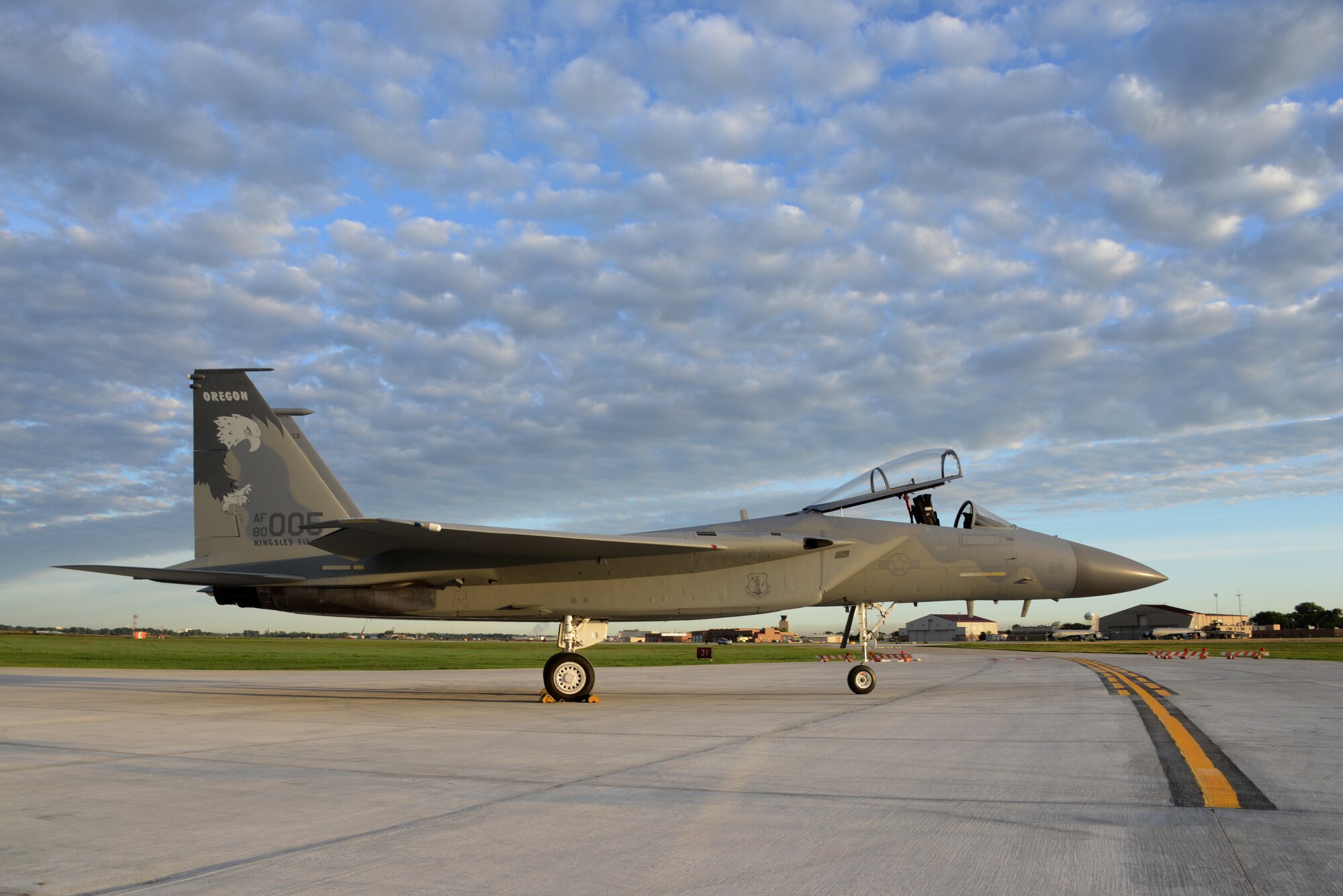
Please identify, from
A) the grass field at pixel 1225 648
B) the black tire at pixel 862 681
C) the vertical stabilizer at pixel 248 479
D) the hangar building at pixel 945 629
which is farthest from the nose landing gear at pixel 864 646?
the hangar building at pixel 945 629

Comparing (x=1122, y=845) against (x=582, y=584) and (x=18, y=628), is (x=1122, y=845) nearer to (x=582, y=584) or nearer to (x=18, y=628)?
(x=582, y=584)

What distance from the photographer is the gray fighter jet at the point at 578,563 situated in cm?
1342

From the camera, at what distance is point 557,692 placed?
1346 cm

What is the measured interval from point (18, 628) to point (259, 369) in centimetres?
16375

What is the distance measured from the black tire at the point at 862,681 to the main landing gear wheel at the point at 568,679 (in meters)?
4.45

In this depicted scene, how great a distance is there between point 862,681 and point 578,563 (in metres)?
5.31

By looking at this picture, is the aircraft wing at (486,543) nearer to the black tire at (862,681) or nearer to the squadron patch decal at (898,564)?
the squadron patch decal at (898,564)

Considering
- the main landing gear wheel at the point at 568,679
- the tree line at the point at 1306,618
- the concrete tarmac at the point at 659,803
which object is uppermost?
the concrete tarmac at the point at 659,803

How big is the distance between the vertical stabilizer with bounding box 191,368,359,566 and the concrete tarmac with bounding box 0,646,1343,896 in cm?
291

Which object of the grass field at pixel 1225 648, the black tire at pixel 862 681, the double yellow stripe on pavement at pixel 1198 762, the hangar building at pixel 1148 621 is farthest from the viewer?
the hangar building at pixel 1148 621

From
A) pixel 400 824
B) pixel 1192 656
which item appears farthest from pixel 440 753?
pixel 1192 656

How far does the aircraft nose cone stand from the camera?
46.4 ft

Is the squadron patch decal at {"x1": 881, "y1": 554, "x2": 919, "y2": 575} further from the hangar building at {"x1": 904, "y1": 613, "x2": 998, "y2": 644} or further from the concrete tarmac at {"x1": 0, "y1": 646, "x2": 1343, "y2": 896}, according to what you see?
the hangar building at {"x1": 904, "y1": 613, "x2": 998, "y2": 644}

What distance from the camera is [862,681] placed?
14812 millimetres
